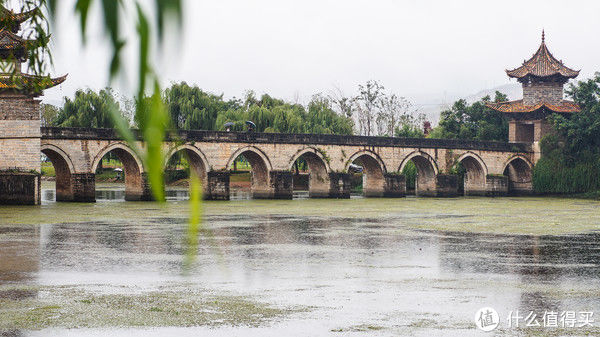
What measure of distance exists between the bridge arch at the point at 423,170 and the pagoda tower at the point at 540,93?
19.4 ft

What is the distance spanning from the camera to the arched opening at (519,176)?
47.9m

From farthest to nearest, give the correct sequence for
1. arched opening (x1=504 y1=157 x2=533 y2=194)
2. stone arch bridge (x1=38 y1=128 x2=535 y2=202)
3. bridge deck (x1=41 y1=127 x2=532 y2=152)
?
arched opening (x1=504 y1=157 x2=533 y2=194)
bridge deck (x1=41 y1=127 x2=532 y2=152)
stone arch bridge (x1=38 y1=128 x2=535 y2=202)

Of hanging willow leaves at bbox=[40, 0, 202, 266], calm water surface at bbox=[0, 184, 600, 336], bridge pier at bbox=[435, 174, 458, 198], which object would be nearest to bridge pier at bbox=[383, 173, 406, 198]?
bridge pier at bbox=[435, 174, 458, 198]

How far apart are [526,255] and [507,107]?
34.1 metres

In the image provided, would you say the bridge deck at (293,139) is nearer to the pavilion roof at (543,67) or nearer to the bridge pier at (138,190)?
the bridge pier at (138,190)

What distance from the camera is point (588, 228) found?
2247cm

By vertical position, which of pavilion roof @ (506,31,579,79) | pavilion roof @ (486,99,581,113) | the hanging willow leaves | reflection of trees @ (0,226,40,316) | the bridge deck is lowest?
reflection of trees @ (0,226,40,316)

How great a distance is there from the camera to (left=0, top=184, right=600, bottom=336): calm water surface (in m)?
8.52

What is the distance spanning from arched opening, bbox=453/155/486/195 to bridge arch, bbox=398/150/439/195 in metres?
1.63

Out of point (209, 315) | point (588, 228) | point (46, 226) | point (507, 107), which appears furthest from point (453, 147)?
point (209, 315)

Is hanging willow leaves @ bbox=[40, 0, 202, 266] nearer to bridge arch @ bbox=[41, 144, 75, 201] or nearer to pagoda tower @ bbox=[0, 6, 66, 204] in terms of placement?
pagoda tower @ bbox=[0, 6, 66, 204]

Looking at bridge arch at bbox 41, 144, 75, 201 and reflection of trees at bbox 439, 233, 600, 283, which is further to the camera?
bridge arch at bbox 41, 144, 75, 201

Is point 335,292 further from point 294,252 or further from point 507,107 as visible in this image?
point 507,107

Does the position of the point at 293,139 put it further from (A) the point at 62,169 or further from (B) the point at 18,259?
(B) the point at 18,259
